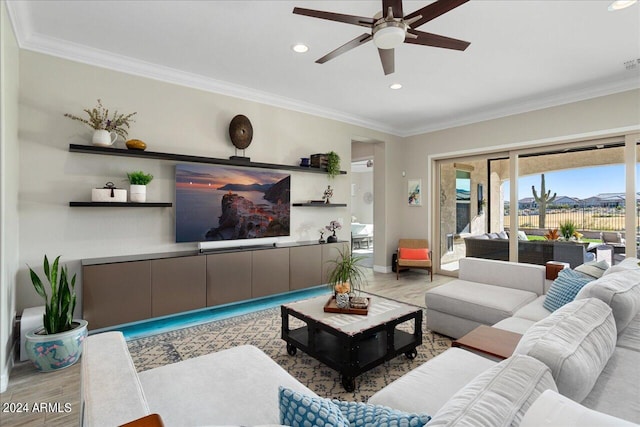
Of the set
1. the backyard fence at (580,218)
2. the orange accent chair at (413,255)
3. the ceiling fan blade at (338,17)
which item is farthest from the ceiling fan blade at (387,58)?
the backyard fence at (580,218)

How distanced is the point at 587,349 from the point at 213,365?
1.72 metres

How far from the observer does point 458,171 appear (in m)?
5.93

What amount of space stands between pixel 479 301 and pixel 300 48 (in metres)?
2.92

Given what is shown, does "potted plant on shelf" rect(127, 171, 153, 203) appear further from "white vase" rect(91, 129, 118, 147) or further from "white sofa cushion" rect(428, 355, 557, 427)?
"white sofa cushion" rect(428, 355, 557, 427)

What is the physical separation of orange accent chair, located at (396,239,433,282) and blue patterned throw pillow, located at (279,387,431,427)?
15.3ft

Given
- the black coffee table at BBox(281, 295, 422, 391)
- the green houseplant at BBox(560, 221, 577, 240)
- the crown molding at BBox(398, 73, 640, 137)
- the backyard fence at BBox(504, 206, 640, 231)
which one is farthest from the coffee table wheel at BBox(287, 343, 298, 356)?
the crown molding at BBox(398, 73, 640, 137)

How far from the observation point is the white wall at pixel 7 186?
2211mm

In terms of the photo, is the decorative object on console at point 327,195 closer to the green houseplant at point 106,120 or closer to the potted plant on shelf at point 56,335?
the green houseplant at point 106,120

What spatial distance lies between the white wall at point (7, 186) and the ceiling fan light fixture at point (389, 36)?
8.39 ft

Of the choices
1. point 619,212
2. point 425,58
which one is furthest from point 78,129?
point 619,212

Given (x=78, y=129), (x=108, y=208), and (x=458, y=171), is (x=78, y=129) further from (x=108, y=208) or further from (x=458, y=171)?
(x=458, y=171)

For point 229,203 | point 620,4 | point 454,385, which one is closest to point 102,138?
point 229,203

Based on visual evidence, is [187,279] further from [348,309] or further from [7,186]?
[348,309]

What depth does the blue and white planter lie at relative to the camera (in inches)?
95.7
